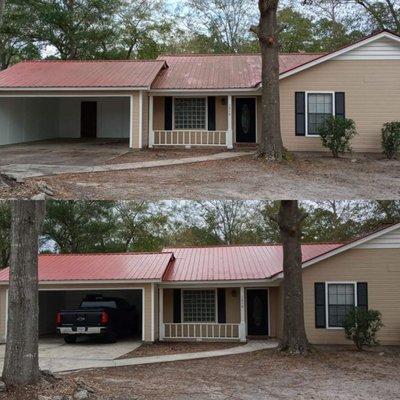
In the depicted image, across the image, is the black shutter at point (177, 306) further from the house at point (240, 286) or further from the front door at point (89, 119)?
the front door at point (89, 119)

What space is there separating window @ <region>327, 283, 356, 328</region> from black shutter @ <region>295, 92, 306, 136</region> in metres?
5.45

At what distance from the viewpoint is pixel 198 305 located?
18.2m

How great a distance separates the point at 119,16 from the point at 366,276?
23.6m

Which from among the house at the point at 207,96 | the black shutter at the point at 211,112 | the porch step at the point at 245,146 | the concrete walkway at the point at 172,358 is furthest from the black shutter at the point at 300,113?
the concrete walkway at the point at 172,358

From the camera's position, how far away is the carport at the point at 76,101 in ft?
61.5

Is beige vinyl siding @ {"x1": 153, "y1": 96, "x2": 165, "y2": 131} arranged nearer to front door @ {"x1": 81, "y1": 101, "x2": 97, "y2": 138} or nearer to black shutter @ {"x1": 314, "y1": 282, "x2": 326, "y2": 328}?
front door @ {"x1": 81, "y1": 101, "x2": 97, "y2": 138}

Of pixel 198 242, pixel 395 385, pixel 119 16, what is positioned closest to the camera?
pixel 395 385

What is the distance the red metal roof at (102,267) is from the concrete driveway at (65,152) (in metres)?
3.64

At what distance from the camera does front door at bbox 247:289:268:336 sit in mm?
17969

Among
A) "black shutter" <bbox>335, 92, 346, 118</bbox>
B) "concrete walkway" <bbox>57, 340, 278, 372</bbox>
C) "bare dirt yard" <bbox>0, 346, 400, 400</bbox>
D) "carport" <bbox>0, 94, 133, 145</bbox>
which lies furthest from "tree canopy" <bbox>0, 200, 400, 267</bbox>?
"bare dirt yard" <bbox>0, 346, 400, 400</bbox>

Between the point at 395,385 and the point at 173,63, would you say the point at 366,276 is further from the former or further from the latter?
the point at 173,63

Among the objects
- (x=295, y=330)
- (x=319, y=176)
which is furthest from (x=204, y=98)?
(x=295, y=330)

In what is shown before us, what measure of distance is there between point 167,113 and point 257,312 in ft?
26.9

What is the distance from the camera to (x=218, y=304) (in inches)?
707
